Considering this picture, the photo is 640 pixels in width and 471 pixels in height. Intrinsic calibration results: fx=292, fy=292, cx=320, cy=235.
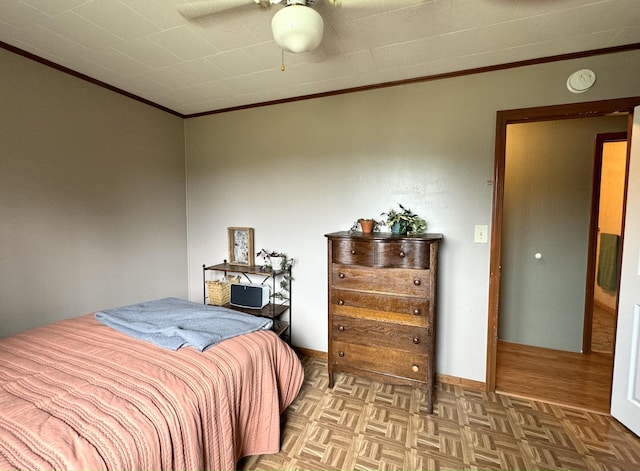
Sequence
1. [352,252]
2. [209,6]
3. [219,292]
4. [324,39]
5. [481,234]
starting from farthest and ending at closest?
[219,292], [481,234], [352,252], [324,39], [209,6]

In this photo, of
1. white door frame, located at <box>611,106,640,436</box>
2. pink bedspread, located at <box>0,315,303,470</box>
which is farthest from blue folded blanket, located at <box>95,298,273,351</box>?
white door frame, located at <box>611,106,640,436</box>

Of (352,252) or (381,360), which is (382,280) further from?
(381,360)

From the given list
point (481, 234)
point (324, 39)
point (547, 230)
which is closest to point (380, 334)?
point (481, 234)

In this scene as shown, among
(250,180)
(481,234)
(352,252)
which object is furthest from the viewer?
(250,180)

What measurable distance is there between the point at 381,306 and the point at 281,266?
1130mm

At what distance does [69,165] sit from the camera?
2.27m

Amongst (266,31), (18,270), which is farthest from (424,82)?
(18,270)

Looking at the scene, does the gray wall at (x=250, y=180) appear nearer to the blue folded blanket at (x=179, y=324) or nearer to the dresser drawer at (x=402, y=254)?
the dresser drawer at (x=402, y=254)

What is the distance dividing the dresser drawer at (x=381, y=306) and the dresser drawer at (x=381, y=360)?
23 cm

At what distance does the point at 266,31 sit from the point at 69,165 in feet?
6.02

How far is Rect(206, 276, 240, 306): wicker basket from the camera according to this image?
9.44ft

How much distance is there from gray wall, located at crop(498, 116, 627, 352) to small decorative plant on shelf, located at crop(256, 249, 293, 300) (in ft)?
7.33

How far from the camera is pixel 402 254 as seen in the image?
2027mm

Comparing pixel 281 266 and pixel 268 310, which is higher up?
pixel 281 266
